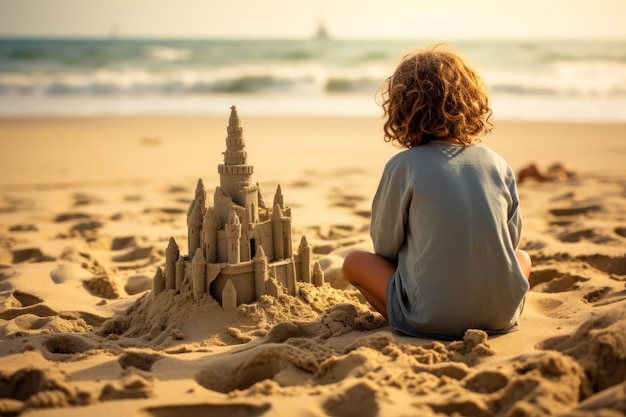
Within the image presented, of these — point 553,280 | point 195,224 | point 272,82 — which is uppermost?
point 272,82

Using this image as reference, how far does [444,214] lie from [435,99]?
672mm

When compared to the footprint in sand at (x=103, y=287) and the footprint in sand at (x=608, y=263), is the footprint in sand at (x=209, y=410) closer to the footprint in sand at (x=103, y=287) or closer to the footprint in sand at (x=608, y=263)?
the footprint in sand at (x=103, y=287)

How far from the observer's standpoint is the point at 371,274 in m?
4.17

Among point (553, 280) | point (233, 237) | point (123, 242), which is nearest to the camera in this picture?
point (233, 237)

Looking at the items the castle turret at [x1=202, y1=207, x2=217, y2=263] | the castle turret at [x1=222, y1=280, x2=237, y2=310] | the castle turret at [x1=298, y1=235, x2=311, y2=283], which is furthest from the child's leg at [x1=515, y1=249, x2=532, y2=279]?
the castle turret at [x1=202, y1=207, x2=217, y2=263]

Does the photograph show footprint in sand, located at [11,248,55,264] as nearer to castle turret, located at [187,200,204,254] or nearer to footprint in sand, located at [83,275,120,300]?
footprint in sand, located at [83,275,120,300]

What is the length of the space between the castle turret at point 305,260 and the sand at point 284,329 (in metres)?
0.12

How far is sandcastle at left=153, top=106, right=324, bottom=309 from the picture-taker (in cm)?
444

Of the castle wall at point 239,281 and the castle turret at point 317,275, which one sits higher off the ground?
the castle wall at point 239,281

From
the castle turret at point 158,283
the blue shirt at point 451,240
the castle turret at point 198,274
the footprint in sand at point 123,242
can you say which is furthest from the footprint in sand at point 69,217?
the blue shirt at point 451,240

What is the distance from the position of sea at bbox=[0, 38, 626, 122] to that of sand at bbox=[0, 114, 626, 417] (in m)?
8.58

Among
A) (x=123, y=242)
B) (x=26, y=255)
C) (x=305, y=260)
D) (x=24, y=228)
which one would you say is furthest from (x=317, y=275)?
(x=24, y=228)

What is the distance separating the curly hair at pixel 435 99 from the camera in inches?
154

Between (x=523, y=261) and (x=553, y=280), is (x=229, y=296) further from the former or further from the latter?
(x=553, y=280)
